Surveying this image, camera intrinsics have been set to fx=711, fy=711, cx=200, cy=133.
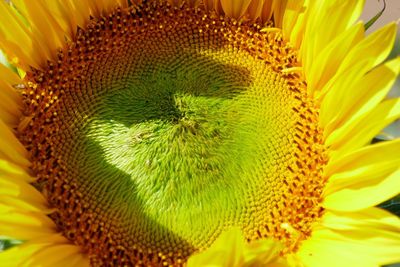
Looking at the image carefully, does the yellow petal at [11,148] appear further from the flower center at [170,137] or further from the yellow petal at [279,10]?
the yellow petal at [279,10]

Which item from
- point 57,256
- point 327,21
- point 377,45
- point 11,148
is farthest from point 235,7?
point 57,256

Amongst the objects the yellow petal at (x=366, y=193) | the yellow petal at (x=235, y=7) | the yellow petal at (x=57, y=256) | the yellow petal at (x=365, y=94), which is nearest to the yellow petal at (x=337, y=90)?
the yellow petal at (x=365, y=94)

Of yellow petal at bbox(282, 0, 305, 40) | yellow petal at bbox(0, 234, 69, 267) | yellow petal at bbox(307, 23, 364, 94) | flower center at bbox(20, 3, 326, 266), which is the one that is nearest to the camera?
yellow petal at bbox(0, 234, 69, 267)

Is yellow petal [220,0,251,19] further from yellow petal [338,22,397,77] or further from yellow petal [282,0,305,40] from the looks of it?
yellow petal [338,22,397,77]

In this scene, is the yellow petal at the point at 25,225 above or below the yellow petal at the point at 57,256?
above

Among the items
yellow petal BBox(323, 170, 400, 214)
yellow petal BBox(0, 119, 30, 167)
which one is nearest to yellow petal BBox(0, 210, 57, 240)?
yellow petal BBox(0, 119, 30, 167)

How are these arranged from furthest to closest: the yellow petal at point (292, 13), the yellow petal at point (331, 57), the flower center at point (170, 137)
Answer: the yellow petal at point (292, 13), the yellow petal at point (331, 57), the flower center at point (170, 137)

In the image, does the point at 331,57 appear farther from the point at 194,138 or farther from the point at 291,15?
the point at 194,138
